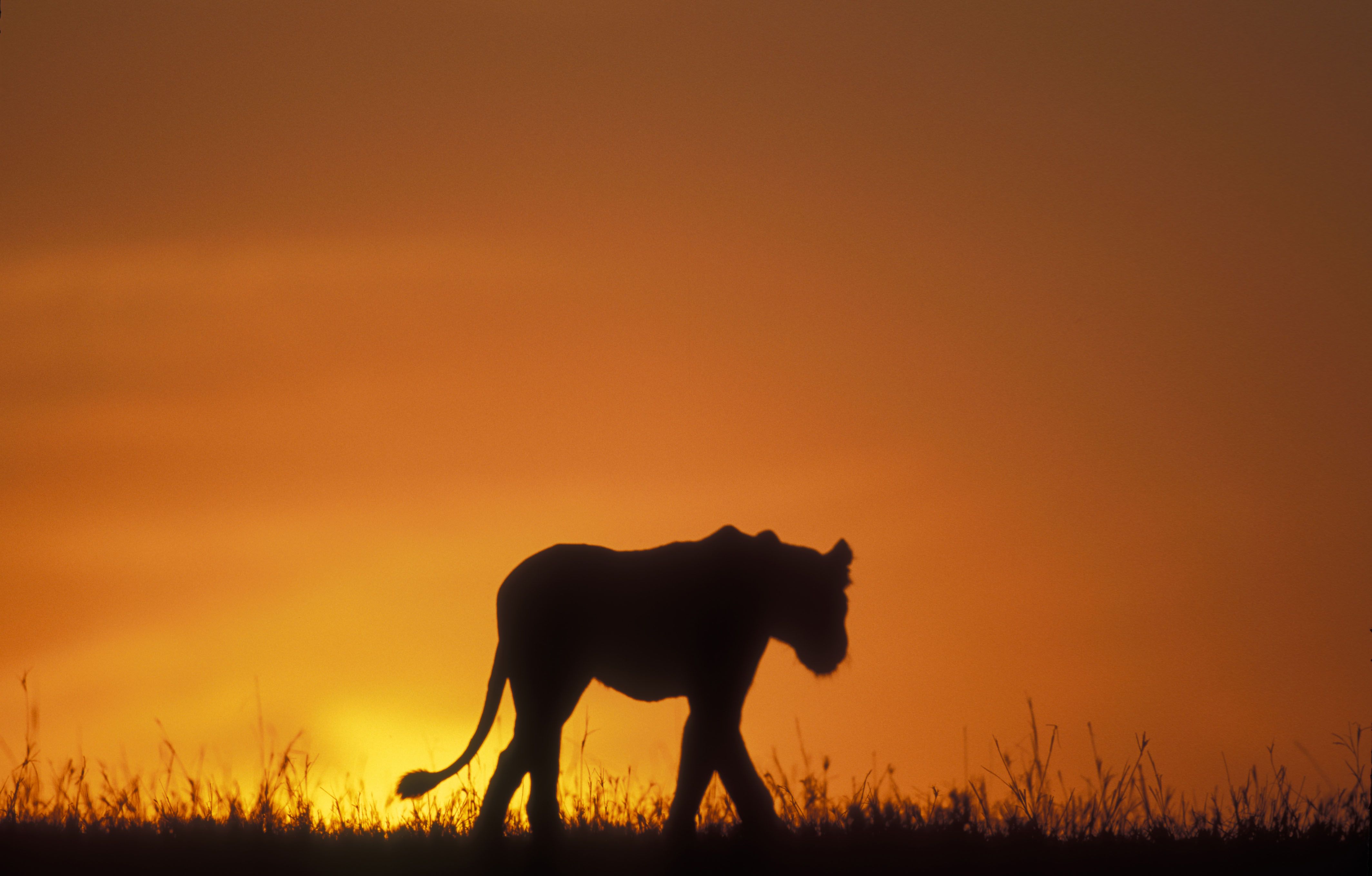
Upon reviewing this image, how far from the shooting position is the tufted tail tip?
7371 mm

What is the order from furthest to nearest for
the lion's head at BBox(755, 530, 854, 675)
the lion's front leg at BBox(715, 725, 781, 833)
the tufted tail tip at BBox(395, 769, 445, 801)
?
the lion's head at BBox(755, 530, 854, 675) → the tufted tail tip at BBox(395, 769, 445, 801) → the lion's front leg at BBox(715, 725, 781, 833)

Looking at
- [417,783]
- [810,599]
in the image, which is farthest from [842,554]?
[417,783]

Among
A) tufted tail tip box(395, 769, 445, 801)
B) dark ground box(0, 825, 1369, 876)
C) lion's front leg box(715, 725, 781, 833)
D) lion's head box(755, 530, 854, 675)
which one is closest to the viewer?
dark ground box(0, 825, 1369, 876)

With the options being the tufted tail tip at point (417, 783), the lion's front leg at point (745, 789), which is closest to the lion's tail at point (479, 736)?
the tufted tail tip at point (417, 783)

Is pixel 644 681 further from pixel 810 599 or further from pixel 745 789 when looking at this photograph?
pixel 810 599

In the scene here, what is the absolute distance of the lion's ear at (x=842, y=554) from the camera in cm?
819

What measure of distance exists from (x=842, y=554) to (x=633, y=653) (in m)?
1.64

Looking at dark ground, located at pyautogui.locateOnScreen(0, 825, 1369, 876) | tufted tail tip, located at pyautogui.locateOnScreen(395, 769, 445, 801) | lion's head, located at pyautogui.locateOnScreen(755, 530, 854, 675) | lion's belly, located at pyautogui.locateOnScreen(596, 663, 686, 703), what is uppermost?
lion's head, located at pyautogui.locateOnScreen(755, 530, 854, 675)

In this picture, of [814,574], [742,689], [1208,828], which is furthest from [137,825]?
[1208,828]

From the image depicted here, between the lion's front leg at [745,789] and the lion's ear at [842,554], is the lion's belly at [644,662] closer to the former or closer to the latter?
the lion's front leg at [745,789]

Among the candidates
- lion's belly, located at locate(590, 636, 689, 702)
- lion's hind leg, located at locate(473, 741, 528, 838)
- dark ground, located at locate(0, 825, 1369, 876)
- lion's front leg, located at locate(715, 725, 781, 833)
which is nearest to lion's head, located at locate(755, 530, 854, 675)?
lion's belly, located at locate(590, 636, 689, 702)

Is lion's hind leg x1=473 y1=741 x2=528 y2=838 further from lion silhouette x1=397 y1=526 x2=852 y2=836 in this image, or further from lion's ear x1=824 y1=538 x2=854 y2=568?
lion's ear x1=824 y1=538 x2=854 y2=568

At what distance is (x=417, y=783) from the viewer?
293 inches

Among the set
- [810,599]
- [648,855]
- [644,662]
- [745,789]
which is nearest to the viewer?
[648,855]
